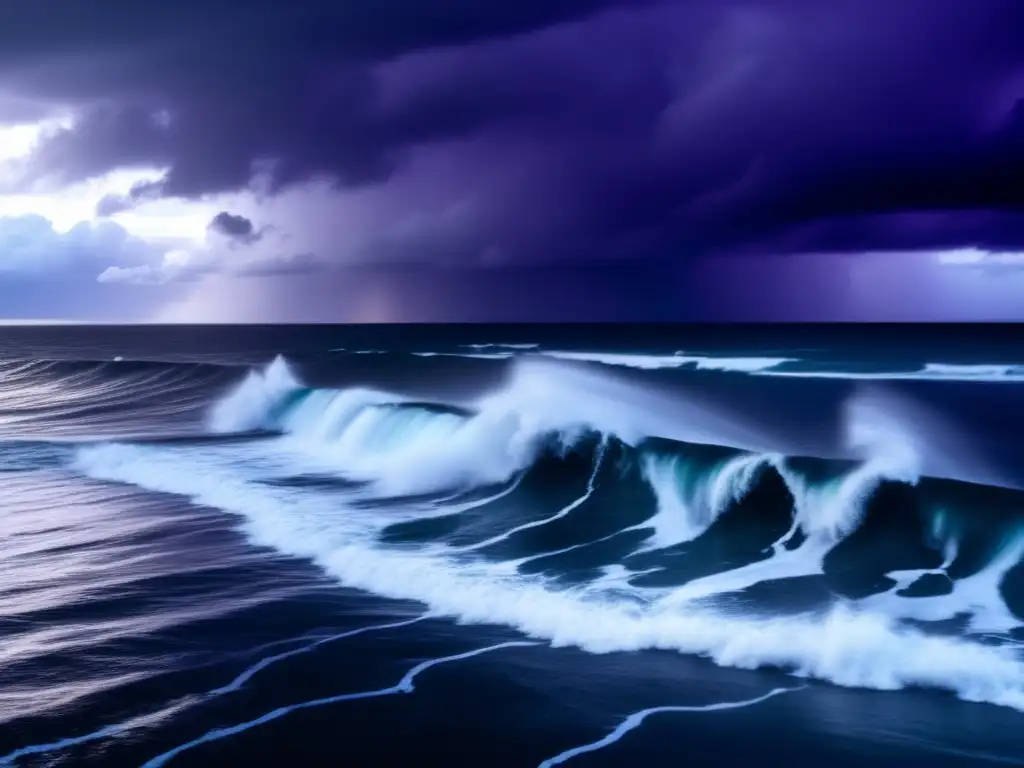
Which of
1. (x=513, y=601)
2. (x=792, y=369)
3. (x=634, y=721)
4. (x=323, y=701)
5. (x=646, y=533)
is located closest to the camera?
(x=634, y=721)

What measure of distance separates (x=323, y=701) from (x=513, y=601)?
239 centimetres

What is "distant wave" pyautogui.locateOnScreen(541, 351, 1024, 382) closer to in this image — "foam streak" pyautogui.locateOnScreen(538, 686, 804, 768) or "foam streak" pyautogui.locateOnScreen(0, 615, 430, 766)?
"foam streak" pyautogui.locateOnScreen(0, 615, 430, 766)

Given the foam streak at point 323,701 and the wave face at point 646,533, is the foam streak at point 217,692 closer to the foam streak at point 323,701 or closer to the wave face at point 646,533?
the foam streak at point 323,701

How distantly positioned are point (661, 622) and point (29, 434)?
18207 millimetres

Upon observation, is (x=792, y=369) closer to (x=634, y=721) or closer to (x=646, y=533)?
(x=646, y=533)

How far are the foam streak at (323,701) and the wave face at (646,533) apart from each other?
66 centimetres

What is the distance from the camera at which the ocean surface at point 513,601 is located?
18.0ft

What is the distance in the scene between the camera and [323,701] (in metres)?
5.93

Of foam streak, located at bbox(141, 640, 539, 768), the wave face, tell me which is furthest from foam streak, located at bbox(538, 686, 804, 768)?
foam streak, located at bbox(141, 640, 539, 768)

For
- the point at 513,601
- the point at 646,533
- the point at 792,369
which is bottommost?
the point at 513,601

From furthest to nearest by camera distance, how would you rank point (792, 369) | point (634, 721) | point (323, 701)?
point (792, 369) → point (323, 701) → point (634, 721)

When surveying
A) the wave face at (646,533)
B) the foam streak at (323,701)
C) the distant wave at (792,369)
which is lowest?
the foam streak at (323,701)

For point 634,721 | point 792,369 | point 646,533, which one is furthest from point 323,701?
point 792,369

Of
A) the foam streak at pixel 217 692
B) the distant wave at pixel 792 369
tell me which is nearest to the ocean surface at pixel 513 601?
the foam streak at pixel 217 692
